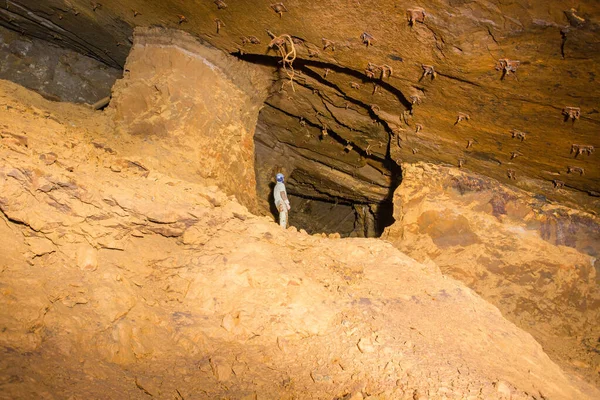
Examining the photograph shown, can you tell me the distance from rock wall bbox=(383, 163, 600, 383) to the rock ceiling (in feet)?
0.67

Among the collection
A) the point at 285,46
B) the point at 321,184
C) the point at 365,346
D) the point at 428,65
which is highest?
the point at 428,65

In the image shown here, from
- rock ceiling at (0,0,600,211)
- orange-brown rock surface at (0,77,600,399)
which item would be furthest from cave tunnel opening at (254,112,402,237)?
orange-brown rock surface at (0,77,600,399)

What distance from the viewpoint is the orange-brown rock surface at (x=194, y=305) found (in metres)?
1.77

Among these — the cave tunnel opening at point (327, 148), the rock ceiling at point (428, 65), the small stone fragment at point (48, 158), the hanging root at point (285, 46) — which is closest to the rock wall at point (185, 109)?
the rock ceiling at point (428, 65)

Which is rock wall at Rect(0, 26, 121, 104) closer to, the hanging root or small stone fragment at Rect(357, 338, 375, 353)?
the hanging root

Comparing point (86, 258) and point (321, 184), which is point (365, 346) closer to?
point (86, 258)

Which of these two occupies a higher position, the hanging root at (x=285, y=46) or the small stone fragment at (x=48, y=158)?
the hanging root at (x=285, y=46)

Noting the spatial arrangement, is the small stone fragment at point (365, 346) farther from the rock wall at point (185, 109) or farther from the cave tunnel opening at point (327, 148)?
the cave tunnel opening at point (327, 148)

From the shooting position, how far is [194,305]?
2.26 metres

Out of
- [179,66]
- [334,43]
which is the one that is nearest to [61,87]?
[179,66]

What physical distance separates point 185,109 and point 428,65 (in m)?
2.22

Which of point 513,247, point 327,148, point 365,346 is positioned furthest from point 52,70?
point 513,247

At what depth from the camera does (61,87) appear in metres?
5.40

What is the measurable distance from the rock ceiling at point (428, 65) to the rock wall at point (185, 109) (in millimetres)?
196
